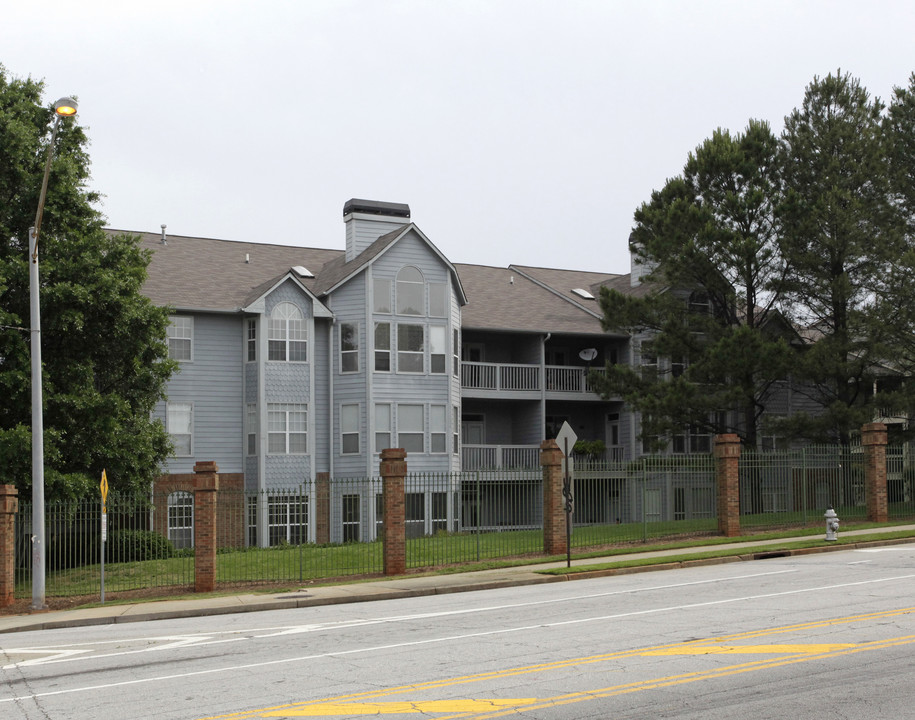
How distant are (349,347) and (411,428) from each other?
3498 millimetres

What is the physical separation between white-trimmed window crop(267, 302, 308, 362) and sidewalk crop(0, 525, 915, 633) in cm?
1545

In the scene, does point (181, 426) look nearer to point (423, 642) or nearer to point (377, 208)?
point (377, 208)

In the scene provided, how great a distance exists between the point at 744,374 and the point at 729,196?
5871 millimetres

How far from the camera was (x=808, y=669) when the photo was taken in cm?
998

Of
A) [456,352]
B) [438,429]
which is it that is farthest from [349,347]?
[438,429]

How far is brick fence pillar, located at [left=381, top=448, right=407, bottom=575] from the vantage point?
938 inches

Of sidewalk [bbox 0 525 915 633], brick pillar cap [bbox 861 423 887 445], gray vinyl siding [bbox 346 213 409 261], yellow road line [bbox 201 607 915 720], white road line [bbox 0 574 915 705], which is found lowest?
sidewalk [bbox 0 525 915 633]

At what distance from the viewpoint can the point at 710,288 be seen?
37.5 metres

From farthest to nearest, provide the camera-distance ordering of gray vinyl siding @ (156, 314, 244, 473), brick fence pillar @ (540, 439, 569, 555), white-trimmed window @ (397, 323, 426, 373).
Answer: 1. white-trimmed window @ (397, 323, 426, 373)
2. gray vinyl siding @ (156, 314, 244, 473)
3. brick fence pillar @ (540, 439, 569, 555)

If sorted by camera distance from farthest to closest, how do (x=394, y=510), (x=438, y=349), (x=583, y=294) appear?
1. (x=583, y=294)
2. (x=438, y=349)
3. (x=394, y=510)

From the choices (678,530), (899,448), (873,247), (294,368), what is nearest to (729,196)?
(873,247)

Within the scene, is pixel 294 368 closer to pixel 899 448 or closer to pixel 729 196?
pixel 729 196

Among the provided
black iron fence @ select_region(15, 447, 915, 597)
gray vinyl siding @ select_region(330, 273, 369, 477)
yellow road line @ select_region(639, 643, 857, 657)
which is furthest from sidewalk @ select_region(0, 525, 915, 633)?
gray vinyl siding @ select_region(330, 273, 369, 477)

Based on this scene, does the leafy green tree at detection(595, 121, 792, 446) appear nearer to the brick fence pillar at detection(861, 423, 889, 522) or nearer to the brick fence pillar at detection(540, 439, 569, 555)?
Result: the brick fence pillar at detection(861, 423, 889, 522)
